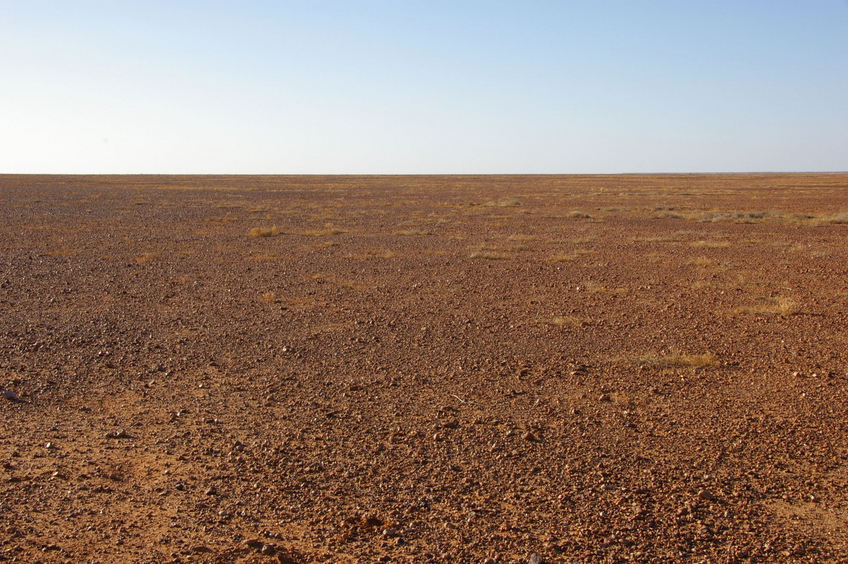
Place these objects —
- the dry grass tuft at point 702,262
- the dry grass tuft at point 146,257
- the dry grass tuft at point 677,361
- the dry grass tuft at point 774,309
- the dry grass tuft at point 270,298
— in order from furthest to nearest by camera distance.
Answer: the dry grass tuft at point 146,257 → the dry grass tuft at point 702,262 → the dry grass tuft at point 270,298 → the dry grass tuft at point 774,309 → the dry grass tuft at point 677,361

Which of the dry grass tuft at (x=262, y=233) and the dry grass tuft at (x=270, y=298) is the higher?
the dry grass tuft at (x=262, y=233)

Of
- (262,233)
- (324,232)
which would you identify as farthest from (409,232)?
(262,233)

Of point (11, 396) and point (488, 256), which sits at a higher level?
point (488, 256)

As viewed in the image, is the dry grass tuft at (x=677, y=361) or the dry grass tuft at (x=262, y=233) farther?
the dry grass tuft at (x=262, y=233)

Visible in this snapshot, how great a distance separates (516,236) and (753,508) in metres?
19.6

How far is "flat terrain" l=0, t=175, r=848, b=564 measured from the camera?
13.7ft

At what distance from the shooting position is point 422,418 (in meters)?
6.19

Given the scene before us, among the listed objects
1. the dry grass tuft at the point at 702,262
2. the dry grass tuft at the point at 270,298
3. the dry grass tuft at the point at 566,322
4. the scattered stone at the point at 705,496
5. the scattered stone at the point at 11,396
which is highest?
the dry grass tuft at the point at 702,262

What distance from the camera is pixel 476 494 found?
4.69 metres

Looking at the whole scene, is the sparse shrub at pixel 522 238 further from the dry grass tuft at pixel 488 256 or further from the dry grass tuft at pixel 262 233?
the dry grass tuft at pixel 262 233

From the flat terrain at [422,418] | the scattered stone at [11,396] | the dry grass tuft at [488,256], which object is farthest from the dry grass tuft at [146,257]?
the scattered stone at [11,396]

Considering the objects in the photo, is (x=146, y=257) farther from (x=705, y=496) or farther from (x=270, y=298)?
(x=705, y=496)

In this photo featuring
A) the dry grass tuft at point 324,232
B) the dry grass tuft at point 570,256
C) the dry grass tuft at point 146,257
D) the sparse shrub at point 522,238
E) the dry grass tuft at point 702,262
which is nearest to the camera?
the dry grass tuft at point 702,262

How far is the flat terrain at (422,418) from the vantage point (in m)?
4.17
